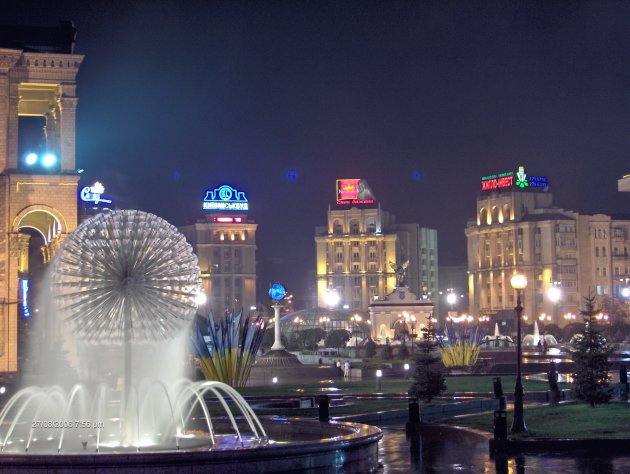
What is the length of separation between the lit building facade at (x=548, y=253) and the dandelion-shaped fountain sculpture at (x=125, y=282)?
11872 cm

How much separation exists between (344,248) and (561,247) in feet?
124

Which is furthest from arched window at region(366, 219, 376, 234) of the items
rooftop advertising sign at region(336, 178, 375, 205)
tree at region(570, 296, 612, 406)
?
tree at region(570, 296, 612, 406)

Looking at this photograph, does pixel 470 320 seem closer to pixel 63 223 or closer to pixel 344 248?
pixel 344 248

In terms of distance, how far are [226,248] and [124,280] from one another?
461 feet

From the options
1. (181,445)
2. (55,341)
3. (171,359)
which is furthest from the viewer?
(55,341)

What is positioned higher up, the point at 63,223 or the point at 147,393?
the point at 63,223

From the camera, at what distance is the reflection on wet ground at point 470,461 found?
60.3ft

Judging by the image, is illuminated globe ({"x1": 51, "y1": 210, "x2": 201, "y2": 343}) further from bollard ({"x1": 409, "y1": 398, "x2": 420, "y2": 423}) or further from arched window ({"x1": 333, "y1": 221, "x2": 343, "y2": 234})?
arched window ({"x1": 333, "y1": 221, "x2": 343, "y2": 234})

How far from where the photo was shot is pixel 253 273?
161000mm

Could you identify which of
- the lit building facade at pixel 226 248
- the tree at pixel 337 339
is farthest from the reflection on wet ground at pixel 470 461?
the lit building facade at pixel 226 248

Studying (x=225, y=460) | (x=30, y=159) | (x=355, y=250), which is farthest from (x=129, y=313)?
(x=355, y=250)

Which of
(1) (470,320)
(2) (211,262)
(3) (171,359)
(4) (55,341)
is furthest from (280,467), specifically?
(2) (211,262)

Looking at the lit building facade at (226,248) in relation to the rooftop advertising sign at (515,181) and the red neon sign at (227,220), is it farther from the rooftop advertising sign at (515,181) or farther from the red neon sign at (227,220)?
the rooftop advertising sign at (515,181)

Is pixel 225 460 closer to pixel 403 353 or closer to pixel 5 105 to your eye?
pixel 5 105
